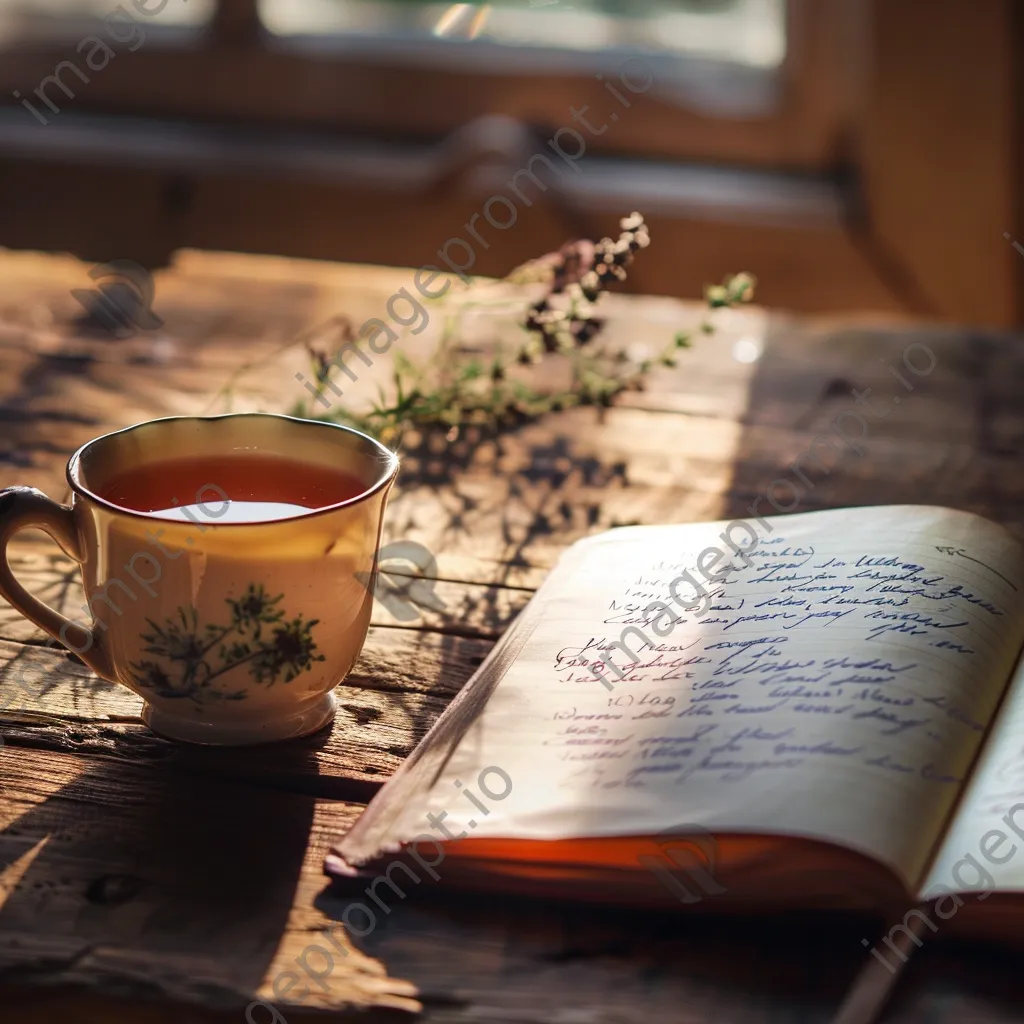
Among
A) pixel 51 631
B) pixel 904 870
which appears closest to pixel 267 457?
pixel 51 631

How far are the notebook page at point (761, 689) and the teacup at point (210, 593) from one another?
0.29 feet

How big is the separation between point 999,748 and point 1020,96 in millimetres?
1835

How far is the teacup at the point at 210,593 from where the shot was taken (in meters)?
0.54

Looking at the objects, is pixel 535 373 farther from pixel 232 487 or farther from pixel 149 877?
pixel 149 877

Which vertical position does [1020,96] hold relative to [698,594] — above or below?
above

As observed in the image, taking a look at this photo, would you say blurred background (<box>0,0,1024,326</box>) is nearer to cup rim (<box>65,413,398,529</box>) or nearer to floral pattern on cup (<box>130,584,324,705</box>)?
cup rim (<box>65,413,398,529</box>)

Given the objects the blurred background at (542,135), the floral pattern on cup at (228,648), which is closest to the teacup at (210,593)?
the floral pattern on cup at (228,648)

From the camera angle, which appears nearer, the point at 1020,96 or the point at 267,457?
the point at 267,457

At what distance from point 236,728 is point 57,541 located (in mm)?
119

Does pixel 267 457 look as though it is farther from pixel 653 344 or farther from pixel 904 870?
pixel 653 344

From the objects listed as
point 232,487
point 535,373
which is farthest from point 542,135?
point 232,487

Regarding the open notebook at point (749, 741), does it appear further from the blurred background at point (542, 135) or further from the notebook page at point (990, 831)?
the blurred background at point (542, 135)

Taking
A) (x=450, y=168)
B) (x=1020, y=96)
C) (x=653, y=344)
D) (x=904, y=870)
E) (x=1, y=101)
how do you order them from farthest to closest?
(x=1, y=101), (x=450, y=168), (x=1020, y=96), (x=653, y=344), (x=904, y=870)

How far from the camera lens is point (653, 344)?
3.98 ft
